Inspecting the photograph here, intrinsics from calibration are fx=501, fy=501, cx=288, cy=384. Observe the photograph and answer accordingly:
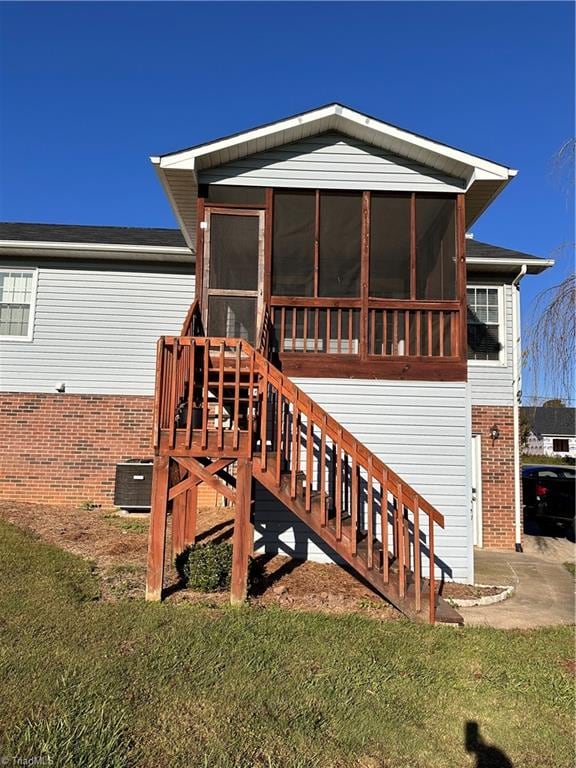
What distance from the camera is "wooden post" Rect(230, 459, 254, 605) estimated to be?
4793mm

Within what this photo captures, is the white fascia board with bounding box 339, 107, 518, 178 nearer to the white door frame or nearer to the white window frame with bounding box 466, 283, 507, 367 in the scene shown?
the white door frame

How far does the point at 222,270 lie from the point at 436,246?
3.09 meters

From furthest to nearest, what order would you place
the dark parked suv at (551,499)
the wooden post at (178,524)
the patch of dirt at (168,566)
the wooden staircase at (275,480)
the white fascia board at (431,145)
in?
the dark parked suv at (551,499) < the white fascia board at (431,145) < the wooden post at (178,524) < the patch of dirt at (168,566) < the wooden staircase at (275,480)

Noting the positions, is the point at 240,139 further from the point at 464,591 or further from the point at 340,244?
the point at 464,591

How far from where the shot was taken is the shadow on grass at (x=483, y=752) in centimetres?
269

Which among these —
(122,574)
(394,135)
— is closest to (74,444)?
(122,574)

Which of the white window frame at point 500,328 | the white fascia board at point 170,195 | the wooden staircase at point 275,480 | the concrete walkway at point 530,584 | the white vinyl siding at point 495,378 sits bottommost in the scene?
the concrete walkway at point 530,584

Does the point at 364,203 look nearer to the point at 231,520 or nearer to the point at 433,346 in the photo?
the point at 433,346

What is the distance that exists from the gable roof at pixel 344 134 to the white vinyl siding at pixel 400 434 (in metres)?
2.80

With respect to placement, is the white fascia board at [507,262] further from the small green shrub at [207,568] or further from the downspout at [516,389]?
the small green shrub at [207,568]

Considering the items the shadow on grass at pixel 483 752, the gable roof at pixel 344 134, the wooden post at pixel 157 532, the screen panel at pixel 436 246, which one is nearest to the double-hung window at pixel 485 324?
the screen panel at pixel 436 246

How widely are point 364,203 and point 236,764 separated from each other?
6.35m

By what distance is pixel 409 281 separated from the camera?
696cm

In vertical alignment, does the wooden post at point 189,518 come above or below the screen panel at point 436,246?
below
